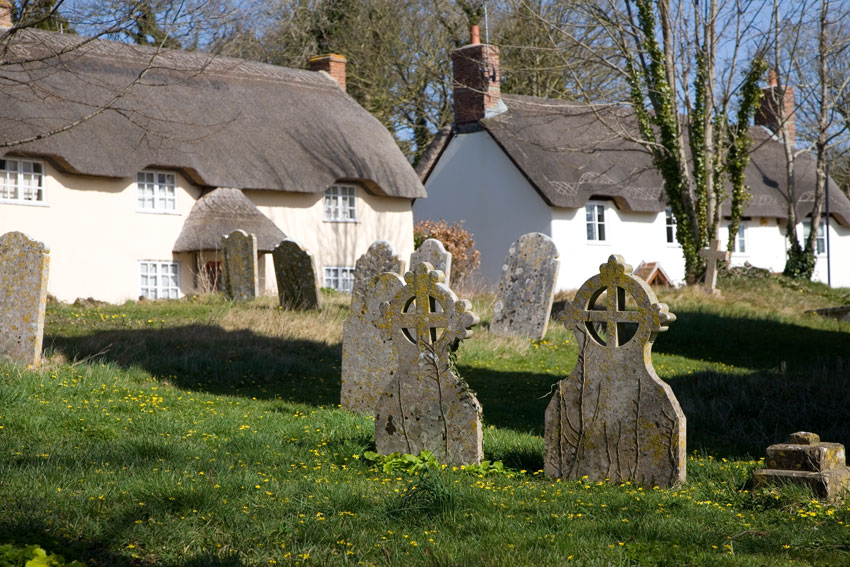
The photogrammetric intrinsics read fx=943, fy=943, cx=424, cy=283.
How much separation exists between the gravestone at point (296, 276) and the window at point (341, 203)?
8.52 m

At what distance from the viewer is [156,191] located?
2288 cm

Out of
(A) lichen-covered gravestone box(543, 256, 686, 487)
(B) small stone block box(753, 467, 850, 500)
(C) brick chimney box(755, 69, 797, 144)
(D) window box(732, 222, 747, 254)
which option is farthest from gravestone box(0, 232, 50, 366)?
(D) window box(732, 222, 747, 254)

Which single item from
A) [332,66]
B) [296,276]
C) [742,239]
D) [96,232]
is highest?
[332,66]

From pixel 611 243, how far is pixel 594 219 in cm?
98

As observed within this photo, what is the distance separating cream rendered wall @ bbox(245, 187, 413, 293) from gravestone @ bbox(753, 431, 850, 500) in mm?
18479

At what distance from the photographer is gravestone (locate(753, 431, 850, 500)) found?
19.6 feet

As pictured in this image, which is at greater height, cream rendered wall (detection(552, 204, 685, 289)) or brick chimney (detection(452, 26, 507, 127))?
brick chimney (detection(452, 26, 507, 127))

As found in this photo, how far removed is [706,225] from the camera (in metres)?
25.3

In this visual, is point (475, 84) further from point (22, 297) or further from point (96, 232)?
point (22, 297)

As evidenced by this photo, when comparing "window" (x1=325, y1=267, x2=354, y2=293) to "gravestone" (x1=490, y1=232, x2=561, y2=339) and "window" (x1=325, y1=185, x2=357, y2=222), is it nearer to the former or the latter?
"window" (x1=325, y1=185, x2=357, y2=222)

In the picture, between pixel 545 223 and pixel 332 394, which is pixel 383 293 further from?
pixel 545 223

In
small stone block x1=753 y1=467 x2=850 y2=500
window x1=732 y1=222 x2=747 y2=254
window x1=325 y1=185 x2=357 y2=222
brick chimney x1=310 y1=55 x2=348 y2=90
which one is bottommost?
small stone block x1=753 y1=467 x2=850 y2=500

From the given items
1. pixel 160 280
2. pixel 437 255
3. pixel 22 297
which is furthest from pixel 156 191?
pixel 22 297

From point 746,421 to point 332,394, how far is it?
451 cm
